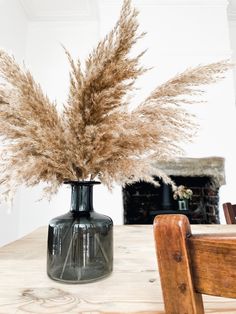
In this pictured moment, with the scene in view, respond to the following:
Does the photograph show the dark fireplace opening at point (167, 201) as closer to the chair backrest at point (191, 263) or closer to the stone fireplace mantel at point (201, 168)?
the stone fireplace mantel at point (201, 168)

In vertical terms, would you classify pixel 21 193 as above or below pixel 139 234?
above

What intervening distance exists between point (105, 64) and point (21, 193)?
281 centimetres

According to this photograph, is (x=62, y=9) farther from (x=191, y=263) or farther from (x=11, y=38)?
(x=191, y=263)

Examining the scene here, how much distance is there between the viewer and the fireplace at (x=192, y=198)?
2734 millimetres

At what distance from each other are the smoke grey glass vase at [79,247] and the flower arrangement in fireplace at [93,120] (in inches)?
3.0

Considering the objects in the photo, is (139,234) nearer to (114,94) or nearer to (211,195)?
(114,94)

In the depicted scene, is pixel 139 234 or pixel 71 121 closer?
pixel 71 121

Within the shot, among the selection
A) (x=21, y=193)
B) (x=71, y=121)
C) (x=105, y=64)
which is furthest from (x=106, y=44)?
(x=21, y=193)

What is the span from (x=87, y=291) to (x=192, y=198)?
2.54m

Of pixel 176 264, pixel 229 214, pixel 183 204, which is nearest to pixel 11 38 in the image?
pixel 183 204

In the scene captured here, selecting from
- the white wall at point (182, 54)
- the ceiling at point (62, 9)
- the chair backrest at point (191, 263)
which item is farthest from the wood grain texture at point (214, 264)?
the ceiling at point (62, 9)

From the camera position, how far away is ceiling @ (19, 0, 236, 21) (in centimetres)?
313

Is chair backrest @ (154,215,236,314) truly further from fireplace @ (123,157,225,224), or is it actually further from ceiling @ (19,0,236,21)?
ceiling @ (19,0,236,21)

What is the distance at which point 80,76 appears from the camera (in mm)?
571
